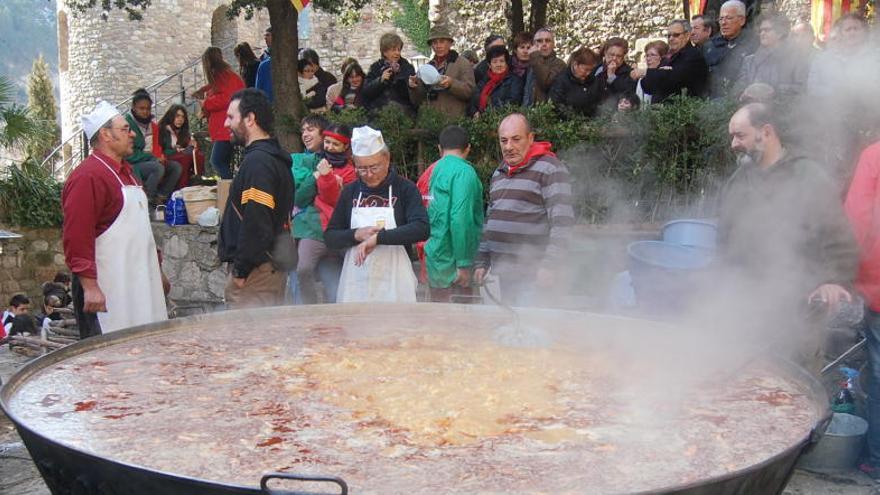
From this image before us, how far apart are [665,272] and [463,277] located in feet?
4.19

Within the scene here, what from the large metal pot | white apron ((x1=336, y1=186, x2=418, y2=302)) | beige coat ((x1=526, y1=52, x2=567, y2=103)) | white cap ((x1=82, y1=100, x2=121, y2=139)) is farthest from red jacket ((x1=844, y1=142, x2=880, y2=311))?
beige coat ((x1=526, y1=52, x2=567, y2=103))

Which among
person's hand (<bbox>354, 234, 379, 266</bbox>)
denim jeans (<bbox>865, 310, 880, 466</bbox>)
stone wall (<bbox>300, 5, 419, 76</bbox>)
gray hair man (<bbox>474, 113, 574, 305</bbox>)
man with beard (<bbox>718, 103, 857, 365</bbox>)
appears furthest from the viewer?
stone wall (<bbox>300, 5, 419, 76</bbox>)

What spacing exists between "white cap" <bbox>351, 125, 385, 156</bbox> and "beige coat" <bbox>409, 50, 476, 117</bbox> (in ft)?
11.4

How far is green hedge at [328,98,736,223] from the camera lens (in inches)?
283

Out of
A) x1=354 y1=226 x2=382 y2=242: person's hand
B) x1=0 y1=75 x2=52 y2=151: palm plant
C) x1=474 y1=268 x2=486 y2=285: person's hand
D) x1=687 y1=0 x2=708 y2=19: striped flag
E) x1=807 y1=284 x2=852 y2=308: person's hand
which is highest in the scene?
x1=687 y1=0 x2=708 y2=19: striped flag

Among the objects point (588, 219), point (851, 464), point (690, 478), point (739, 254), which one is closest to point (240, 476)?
point (690, 478)

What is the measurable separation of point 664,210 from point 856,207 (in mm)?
3347

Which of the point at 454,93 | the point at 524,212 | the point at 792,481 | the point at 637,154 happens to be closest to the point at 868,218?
the point at 792,481

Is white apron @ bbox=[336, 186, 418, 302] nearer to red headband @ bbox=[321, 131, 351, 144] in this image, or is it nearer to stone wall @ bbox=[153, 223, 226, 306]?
red headband @ bbox=[321, 131, 351, 144]

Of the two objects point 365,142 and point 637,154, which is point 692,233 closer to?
point 637,154

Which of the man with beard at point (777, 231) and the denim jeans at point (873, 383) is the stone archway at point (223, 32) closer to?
the man with beard at point (777, 231)

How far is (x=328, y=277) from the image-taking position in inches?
251

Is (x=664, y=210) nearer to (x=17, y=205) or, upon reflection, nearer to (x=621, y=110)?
(x=621, y=110)

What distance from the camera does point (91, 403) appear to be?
106 inches
